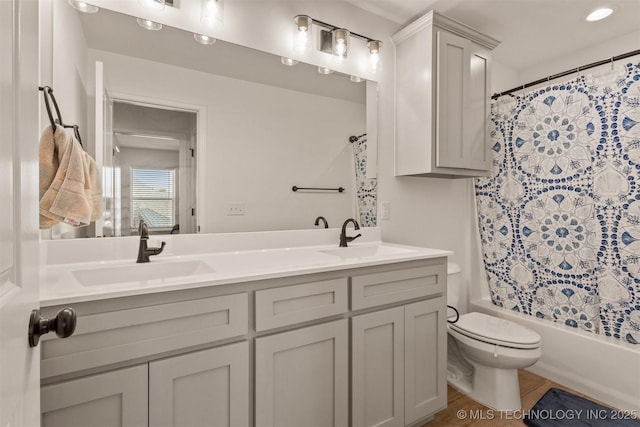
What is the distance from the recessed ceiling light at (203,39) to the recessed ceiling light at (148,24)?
0.52 feet

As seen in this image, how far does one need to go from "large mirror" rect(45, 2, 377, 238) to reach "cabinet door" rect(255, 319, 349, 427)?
0.67m

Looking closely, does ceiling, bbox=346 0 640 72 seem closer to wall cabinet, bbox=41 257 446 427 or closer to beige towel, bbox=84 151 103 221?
wall cabinet, bbox=41 257 446 427

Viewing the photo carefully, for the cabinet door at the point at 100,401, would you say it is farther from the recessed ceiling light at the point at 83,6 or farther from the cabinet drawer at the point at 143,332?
the recessed ceiling light at the point at 83,6

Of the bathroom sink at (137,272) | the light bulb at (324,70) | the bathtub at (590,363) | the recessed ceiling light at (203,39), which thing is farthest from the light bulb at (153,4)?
the bathtub at (590,363)

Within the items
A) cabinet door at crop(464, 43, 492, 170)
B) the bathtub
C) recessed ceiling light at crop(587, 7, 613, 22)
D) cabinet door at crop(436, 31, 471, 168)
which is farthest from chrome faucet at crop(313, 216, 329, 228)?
recessed ceiling light at crop(587, 7, 613, 22)

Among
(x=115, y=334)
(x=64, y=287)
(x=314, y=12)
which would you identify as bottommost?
(x=115, y=334)

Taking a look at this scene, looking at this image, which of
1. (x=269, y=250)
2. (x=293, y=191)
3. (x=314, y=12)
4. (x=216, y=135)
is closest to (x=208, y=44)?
(x=216, y=135)

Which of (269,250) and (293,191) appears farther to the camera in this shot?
(293,191)

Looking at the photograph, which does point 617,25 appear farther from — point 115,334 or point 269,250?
point 115,334

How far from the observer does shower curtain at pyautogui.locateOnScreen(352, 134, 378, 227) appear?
207 cm

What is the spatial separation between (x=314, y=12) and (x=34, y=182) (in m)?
1.77

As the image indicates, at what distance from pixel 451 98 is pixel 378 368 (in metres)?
1.61

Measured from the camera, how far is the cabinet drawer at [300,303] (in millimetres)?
1172

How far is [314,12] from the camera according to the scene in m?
1.88
